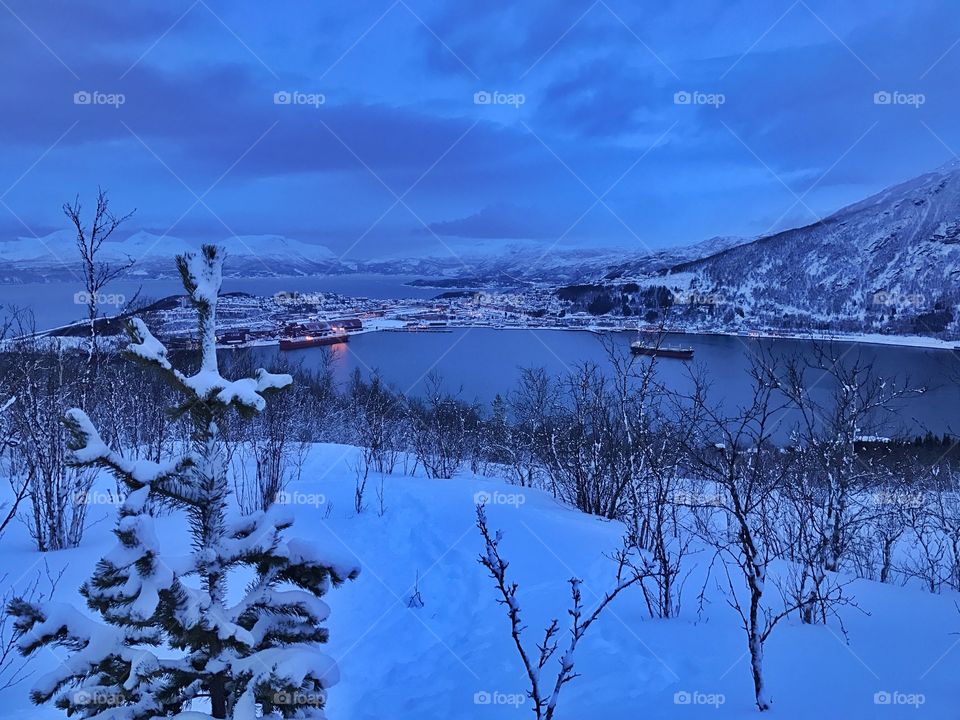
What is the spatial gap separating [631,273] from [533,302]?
4240cm

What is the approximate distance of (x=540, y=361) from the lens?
198ft

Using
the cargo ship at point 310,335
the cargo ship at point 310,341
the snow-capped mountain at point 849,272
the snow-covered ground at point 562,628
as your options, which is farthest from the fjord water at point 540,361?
the snow-covered ground at point 562,628

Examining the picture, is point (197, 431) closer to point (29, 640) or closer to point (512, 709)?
point (29, 640)

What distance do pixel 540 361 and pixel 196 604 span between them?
59.0 m

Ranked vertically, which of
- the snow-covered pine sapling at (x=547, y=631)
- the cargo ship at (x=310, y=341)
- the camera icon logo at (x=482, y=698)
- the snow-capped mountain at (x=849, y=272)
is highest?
the snow-capped mountain at (x=849, y=272)

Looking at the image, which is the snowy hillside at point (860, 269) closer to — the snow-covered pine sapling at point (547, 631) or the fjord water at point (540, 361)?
the fjord water at point (540, 361)

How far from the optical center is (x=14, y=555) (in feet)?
18.7

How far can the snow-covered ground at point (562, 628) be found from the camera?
3680mm

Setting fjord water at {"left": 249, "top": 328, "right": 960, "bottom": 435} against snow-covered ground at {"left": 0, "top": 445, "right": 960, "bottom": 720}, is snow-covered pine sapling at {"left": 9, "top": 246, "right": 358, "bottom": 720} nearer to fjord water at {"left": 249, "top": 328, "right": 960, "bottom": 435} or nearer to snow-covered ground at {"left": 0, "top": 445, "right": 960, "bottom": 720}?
snow-covered ground at {"left": 0, "top": 445, "right": 960, "bottom": 720}

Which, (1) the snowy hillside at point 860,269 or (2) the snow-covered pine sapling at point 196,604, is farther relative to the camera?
(1) the snowy hillside at point 860,269

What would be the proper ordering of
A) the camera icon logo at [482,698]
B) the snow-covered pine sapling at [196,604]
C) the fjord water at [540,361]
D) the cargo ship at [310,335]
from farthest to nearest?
the cargo ship at [310,335]
the fjord water at [540,361]
the camera icon logo at [482,698]
the snow-covered pine sapling at [196,604]

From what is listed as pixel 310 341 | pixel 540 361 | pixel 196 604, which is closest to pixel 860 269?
pixel 540 361

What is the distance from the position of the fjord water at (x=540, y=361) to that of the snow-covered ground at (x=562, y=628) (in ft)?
94.4

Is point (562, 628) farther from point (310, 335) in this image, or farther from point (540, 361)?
point (540, 361)
